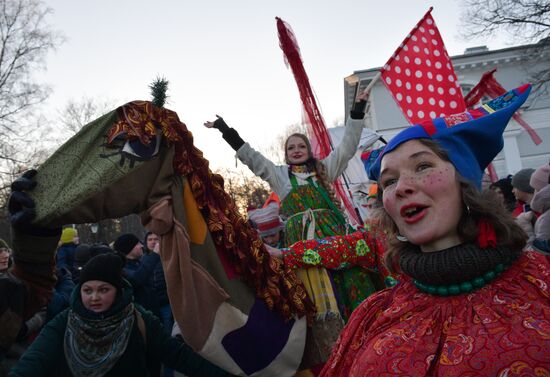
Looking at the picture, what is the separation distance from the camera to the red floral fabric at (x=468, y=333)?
1113 mm

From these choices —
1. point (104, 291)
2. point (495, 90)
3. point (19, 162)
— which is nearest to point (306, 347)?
point (104, 291)

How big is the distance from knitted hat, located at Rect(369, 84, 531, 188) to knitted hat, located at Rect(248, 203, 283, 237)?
2637 millimetres

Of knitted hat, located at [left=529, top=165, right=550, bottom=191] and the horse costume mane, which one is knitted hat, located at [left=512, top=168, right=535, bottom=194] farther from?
the horse costume mane

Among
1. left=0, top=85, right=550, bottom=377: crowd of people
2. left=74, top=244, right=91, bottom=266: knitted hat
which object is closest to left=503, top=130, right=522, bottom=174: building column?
left=74, top=244, right=91, bottom=266: knitted hat

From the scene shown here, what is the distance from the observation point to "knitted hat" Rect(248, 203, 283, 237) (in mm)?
4117

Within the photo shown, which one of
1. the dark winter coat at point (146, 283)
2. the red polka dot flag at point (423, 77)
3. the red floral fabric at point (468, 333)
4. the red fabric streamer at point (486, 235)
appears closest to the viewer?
the red floral fabric at point (468, 333)

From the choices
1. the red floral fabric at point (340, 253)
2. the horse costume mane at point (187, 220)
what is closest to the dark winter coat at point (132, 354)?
the horse costume mane at point (187, 220)

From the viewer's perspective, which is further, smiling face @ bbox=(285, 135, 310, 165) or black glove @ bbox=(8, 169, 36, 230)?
smiling face @ bbox=(285, 135, 310, 165)

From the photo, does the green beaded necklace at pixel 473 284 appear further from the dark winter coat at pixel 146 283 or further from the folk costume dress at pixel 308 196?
the dark winter coat at pixel 146 283

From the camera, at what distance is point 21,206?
5.39ft

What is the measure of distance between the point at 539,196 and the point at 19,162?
1813 cm

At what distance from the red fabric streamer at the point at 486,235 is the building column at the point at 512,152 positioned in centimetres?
2365

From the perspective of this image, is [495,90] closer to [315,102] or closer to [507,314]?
[315,102]

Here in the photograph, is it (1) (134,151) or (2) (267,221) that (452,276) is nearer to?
(1) (134,151)
